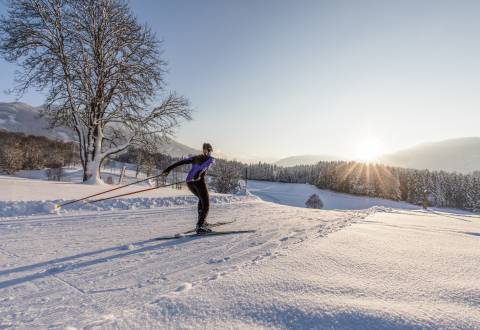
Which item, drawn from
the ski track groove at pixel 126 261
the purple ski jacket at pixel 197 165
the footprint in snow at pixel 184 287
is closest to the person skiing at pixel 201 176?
the purple ski jacket at pixel 197 165

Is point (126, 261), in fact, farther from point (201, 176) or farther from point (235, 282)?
point (201, 176)

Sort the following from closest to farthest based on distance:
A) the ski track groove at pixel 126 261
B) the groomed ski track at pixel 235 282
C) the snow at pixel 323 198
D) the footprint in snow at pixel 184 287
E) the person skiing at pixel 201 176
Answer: the groomed ski track at pixel 235 282
the ski track groove at pixel 126 261
the footprint in snow at pixel 184 287
the person skiing at pixel 201 176
the snow at pixel 323 198

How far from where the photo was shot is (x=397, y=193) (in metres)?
80.5

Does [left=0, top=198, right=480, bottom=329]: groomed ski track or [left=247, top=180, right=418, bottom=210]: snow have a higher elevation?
[left=0, top=198, right=480, bottom=329]: groomed ski track

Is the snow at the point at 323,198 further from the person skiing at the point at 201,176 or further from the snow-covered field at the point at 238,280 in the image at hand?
the snow-covered field at the point at 238,280

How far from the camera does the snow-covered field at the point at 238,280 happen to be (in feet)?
6.75

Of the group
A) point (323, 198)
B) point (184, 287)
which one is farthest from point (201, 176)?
point (323, 198)

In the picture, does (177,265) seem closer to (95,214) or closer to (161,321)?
(161,321)

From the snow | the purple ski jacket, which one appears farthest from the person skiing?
the snow

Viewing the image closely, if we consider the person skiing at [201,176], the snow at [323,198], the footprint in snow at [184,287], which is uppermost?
the person skiing at [201,176]

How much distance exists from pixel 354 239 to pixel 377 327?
3321 mm

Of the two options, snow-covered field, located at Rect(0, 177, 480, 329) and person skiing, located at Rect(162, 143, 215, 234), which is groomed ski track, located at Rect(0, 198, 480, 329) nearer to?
snow-covered field, located at Rect(0, 177, 480, 329)

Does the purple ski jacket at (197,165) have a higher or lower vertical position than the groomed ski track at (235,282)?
higher

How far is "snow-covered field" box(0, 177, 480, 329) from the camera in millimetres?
2057
